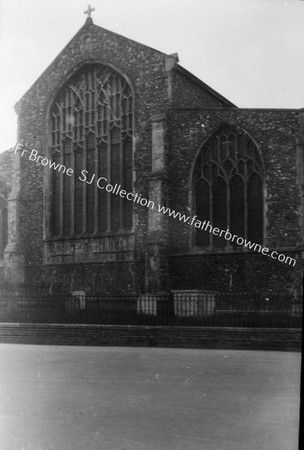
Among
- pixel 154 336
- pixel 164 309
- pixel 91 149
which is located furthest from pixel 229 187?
pixel 154 336

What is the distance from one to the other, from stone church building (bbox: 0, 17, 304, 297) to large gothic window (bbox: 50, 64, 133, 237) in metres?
0.05

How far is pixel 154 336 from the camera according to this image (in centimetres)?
1577

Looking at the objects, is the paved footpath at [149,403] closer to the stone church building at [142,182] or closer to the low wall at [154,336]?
the low wall at [154,336]

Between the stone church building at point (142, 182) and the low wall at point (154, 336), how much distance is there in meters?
4.83

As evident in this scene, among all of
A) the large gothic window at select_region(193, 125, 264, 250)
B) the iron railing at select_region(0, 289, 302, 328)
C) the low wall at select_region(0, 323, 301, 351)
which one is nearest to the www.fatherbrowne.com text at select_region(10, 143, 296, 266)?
the large gothic window at select_region(193, 125, 264, 250)

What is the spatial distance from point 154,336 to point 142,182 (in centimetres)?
839

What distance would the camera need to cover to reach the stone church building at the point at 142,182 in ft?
67.1

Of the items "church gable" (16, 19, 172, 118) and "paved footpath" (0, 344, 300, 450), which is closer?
"paved footpath" (0, 344, 300, 450)

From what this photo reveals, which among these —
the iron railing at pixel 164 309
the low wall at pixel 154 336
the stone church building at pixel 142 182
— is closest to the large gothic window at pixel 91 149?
the stone church building at pixel 142 182

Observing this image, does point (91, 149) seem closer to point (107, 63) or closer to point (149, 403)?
point (107, 63)

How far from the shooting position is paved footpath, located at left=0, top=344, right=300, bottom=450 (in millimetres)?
5590

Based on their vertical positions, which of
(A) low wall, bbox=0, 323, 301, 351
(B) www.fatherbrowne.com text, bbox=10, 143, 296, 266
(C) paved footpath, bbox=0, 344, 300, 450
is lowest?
(A) low wall, bbox=0, 323, 301, 351

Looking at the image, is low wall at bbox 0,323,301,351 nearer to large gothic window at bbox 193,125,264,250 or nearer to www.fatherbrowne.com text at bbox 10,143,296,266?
www.fatherbrowne.com text at bbox 10,143,296,266

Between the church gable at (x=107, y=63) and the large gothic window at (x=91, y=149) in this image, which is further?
the large gothic window at (x=91, y=149)
